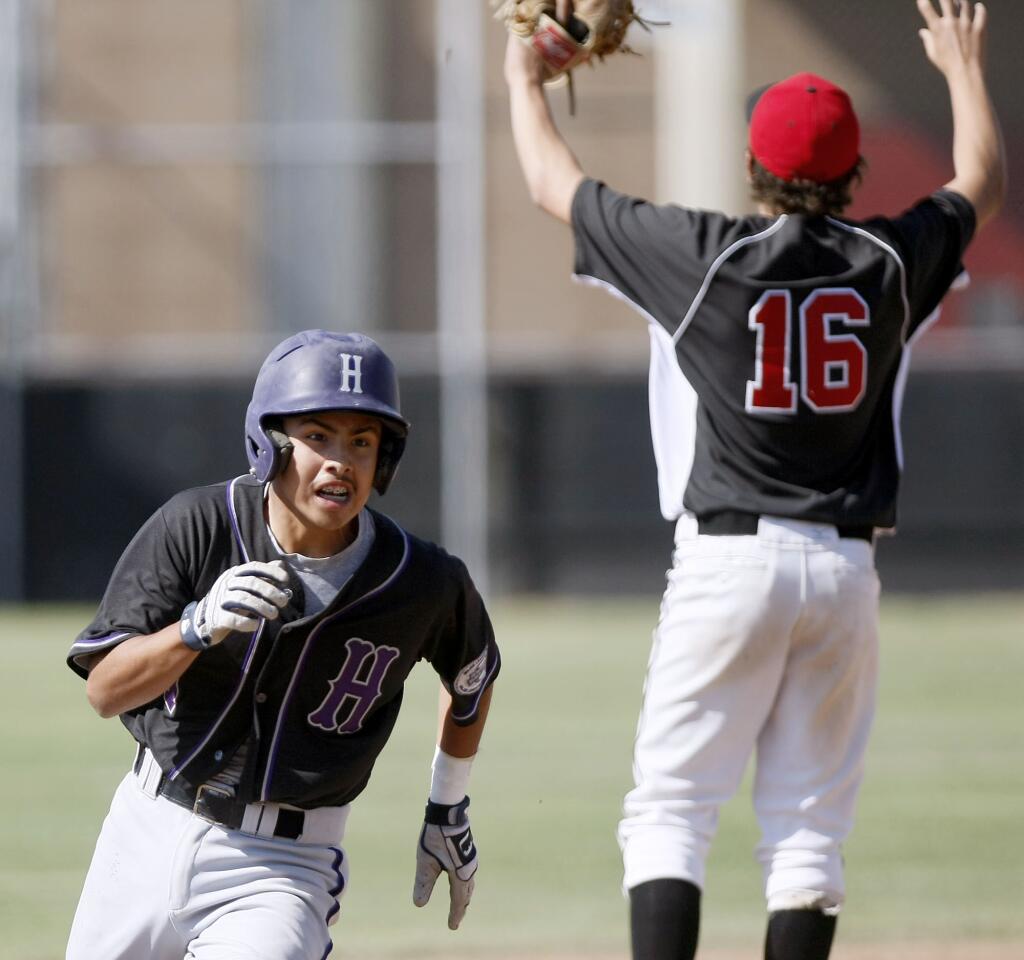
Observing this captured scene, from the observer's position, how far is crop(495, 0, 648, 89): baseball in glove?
426 centimetres

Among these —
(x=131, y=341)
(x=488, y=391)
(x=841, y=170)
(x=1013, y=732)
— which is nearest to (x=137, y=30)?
(x=131, y=341)

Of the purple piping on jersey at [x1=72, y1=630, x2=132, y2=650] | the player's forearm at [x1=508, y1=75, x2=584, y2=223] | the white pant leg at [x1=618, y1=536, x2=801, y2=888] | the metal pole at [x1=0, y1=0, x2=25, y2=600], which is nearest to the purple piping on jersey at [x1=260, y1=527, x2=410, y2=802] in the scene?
the purple piping on jersey at [x1=72, y1=630, x2=132, y2=650]

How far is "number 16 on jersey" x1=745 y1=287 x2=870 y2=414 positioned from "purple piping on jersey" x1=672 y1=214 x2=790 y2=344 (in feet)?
0.37

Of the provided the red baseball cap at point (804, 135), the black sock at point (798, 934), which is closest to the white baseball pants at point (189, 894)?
the black sock at point (798, 934)

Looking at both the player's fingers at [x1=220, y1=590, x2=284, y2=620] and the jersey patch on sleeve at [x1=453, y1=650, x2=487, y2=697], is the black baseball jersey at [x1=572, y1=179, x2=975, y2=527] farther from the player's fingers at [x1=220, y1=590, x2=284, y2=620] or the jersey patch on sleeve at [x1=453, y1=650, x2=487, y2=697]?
the player's fingers at [x1=220, y1=590, x2=284, y2=620]

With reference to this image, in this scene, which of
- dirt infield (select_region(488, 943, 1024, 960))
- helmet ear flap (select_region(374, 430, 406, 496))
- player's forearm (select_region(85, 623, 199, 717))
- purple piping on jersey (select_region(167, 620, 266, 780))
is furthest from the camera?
dirt infield (select_region(488, 943, 1024, 960))

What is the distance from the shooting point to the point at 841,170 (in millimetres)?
3979

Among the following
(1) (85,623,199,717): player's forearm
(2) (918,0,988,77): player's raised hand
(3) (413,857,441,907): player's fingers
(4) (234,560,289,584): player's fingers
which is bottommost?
(3) (413,857,441,907): player's fingers

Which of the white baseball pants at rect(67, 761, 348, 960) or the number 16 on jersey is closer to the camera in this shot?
the white baseball pants at rect(67, 761, 348, 960)

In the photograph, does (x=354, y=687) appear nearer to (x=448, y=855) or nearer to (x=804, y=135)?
(x=448, y=855)

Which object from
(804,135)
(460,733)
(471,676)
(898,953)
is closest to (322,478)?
(471,676)

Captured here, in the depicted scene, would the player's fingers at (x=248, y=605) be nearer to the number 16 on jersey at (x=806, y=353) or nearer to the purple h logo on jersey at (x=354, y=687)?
the purple h logo on jersey at (x=354, y=687)

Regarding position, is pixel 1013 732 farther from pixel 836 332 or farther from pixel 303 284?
pixel 303 284

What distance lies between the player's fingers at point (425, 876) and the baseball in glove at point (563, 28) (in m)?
1.80
